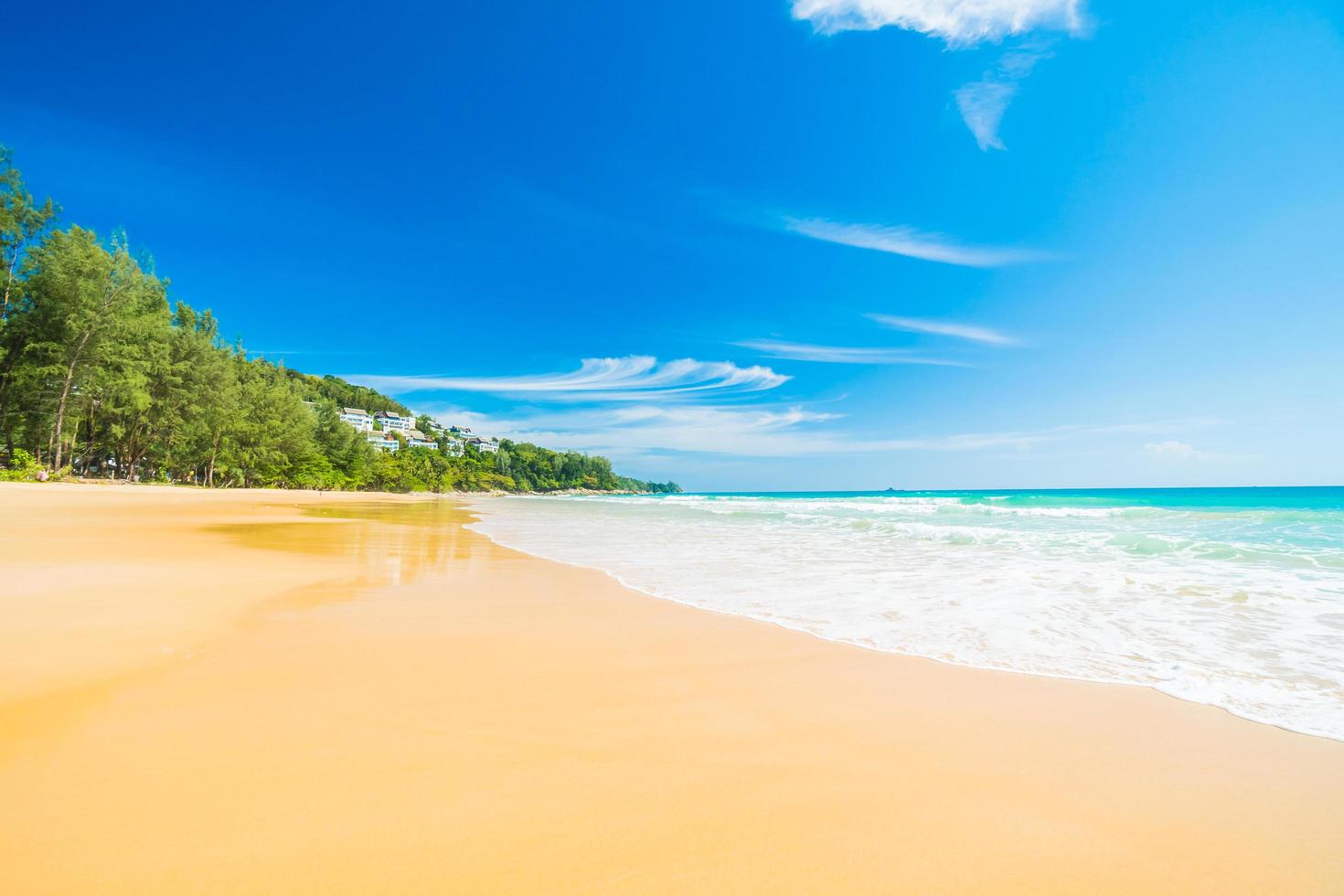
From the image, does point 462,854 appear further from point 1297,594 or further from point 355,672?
point 1297,594

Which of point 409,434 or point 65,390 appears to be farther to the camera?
point 409,434

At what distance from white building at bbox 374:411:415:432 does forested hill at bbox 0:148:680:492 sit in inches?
3057

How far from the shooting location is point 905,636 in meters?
4.45

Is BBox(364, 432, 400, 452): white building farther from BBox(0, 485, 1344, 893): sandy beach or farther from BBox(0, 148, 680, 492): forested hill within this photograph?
BBox(0, 485, 1344, 893): sandy beach

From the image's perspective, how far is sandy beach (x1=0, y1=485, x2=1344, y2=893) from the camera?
63.1 inches

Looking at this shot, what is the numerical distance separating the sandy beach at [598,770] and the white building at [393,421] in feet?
444

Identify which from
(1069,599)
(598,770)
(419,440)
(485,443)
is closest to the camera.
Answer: (598,770)

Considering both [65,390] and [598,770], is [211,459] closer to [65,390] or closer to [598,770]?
[65,390]

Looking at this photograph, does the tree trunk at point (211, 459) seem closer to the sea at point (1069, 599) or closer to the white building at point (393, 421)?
the sea at point (1069, 599)

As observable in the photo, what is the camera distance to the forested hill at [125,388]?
25.5m

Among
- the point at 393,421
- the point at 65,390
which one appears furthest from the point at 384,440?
the point at 65,390

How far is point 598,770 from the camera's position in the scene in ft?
7.21

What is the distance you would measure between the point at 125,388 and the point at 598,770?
3732 cm

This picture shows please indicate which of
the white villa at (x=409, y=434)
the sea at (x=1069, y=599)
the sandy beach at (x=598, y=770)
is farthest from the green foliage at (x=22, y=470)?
the white villa at (x=409, y=434)
